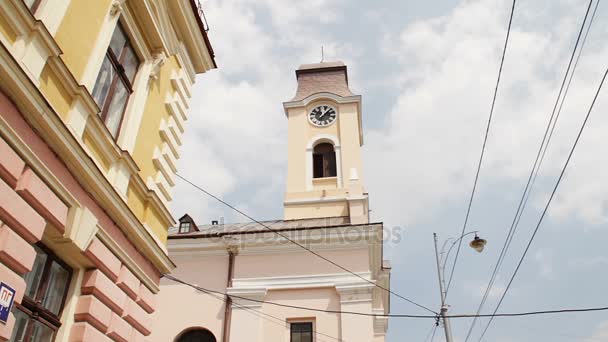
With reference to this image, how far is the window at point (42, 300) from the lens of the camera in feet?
17.2

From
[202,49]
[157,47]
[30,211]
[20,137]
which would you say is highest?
[202,49]

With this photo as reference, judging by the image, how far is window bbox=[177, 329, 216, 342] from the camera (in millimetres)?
16328

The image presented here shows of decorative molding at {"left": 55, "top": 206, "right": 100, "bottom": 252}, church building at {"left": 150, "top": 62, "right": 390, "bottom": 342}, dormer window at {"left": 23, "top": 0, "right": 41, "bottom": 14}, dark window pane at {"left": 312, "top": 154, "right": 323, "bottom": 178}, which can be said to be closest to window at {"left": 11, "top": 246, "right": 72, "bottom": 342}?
decorative molding at {"left": 55, "top": 206, "right": 100, "bottom": 252}

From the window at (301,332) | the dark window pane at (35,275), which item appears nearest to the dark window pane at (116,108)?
the dark window pane at (35,275)

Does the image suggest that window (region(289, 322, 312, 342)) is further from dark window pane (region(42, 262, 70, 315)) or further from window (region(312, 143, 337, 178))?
dark window pane (region(42, 262, 70, 315))

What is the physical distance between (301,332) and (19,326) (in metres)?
11.6

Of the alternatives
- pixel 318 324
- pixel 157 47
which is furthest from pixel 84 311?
pixel 318 324

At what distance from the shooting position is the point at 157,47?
324 inches

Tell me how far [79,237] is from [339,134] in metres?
18.4

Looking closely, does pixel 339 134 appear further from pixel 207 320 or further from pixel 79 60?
pixel 79 60

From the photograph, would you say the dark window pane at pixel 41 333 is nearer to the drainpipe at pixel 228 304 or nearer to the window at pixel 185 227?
the drainpipe at pixel 228 304

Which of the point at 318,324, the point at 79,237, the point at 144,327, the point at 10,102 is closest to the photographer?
the point at 10,102

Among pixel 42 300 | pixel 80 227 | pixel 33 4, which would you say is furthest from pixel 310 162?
pixel 33 4

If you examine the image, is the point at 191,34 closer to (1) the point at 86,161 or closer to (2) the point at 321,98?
(1) the point at 86,161
